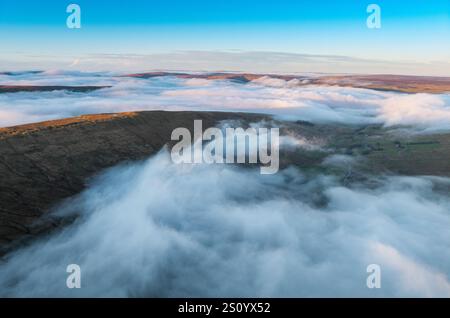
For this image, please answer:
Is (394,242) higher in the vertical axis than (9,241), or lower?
lower

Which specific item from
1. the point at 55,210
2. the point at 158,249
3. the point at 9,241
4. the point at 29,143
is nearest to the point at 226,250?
the point at 158,249

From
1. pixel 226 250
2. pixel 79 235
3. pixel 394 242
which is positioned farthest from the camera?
pixel 394 242

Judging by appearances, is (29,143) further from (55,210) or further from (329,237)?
(329,237)

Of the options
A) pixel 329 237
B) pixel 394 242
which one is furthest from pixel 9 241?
pixel 394 242

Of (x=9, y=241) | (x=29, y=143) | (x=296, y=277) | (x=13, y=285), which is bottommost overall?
(x=296, y=277)

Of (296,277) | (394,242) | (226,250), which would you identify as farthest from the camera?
(394,242)

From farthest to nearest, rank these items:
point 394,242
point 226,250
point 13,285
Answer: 1. point 394,242
2. point 226,250
3. point 13,285

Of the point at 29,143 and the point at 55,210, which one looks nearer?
the point at 55,210

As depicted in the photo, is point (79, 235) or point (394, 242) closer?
point (79, 235)

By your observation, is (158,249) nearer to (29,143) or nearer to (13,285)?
(13,285)
